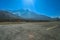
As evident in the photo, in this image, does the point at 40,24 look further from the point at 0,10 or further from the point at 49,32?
the point at 0,10

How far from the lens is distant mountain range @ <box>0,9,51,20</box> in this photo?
2634 millimetres

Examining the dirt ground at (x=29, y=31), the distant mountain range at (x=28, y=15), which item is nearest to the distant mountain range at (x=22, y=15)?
the distant mountain range at (x=28, y=15)

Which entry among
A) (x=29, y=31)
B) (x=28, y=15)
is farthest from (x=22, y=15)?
(x=29, y=31)

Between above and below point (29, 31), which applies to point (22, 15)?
above

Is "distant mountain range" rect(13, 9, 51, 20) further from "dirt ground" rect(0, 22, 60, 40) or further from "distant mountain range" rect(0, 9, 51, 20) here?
"dirt ground" rect(0, 22, 60, 40)

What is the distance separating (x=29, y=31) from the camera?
2543 mm

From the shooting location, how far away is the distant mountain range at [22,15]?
263cm

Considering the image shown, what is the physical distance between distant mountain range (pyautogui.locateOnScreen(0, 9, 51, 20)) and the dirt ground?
15 centimetres

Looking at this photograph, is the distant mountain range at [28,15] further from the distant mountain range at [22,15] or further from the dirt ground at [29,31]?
the dirt ground at [29,31]

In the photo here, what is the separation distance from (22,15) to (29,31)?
46 centimetres

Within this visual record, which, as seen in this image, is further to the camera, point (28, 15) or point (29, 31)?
point (28, 15)

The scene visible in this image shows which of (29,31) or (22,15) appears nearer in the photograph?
(29,31)

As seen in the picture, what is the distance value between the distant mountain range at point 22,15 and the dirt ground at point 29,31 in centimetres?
15

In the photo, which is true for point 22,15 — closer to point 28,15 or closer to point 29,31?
point 28,15
